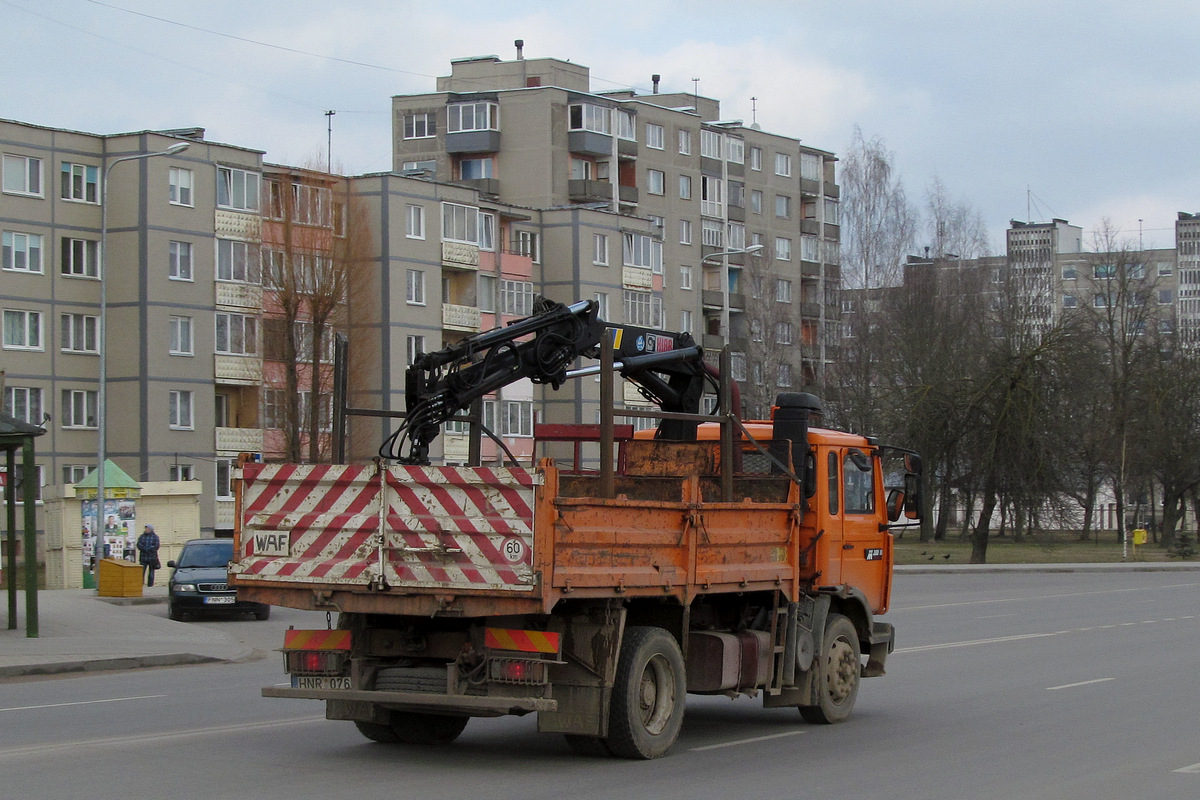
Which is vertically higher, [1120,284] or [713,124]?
[713,124]

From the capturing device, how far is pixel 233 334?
60312 mm

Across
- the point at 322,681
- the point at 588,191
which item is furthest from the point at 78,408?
the point at 322,681


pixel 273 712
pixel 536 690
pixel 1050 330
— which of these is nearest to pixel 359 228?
pixel 1050 330

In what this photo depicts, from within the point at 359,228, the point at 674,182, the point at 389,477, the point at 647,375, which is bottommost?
the point at 389,477

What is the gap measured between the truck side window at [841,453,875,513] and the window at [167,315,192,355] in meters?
48.5

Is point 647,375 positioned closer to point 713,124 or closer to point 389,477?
point 389,477

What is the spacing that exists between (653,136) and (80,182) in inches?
1528

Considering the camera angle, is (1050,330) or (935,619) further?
(1050,330)

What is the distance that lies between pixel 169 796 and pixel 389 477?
2.41 m

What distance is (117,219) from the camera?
57.3 meters

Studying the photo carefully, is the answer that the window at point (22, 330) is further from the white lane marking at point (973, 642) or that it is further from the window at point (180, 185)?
the white lane marking at point (973, 642)

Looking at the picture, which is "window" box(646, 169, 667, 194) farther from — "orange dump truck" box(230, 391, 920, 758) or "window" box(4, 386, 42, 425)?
"orange dump truck" box(230, 391, 920, 758)

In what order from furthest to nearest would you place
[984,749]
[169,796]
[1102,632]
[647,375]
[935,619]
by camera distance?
[935,619] → [1102,632] → [647,375] → [984,749] → [169,796]

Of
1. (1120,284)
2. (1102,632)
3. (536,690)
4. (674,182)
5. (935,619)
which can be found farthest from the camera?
(674,182)
